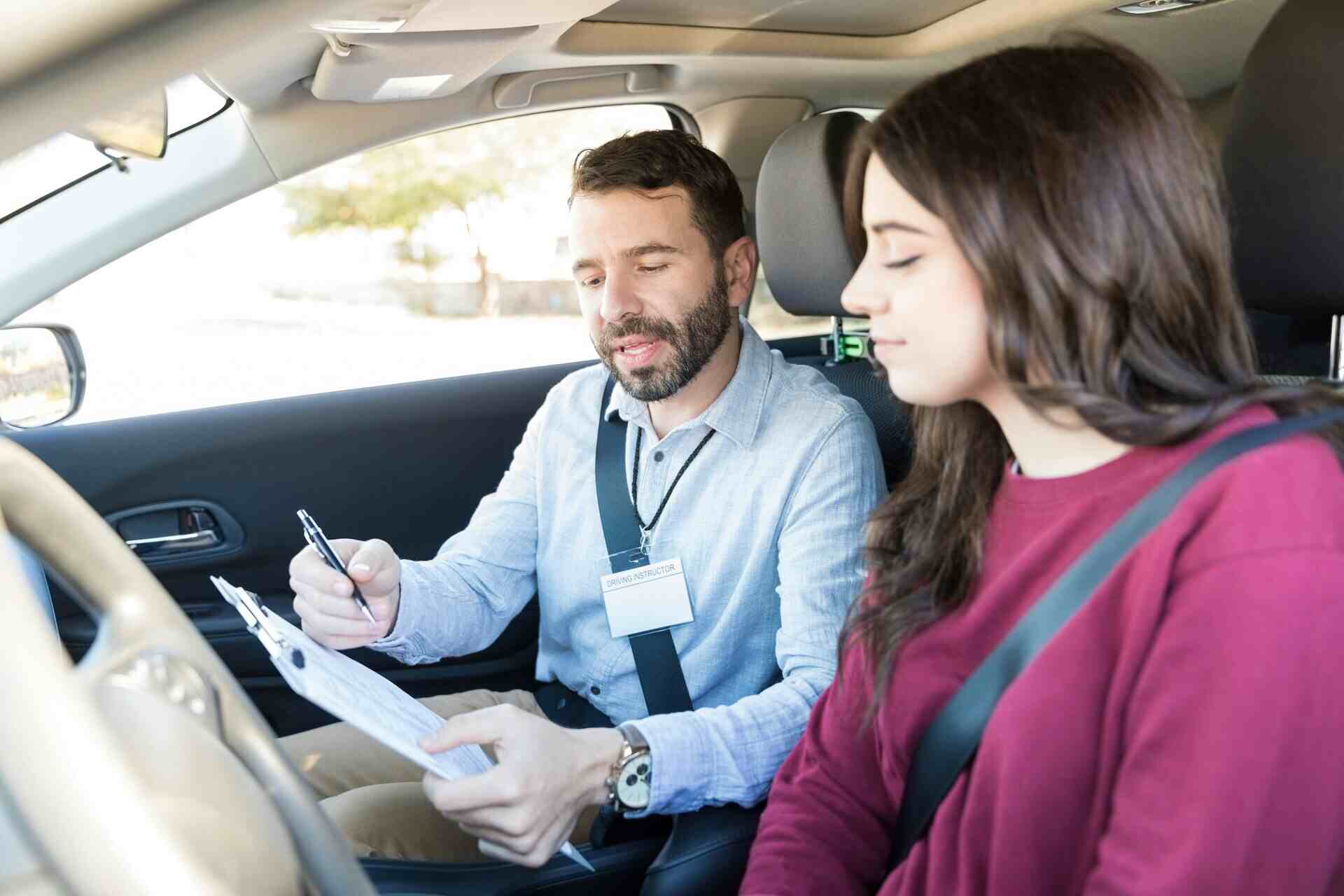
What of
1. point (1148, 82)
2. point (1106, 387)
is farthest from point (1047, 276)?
point (1148, 82)

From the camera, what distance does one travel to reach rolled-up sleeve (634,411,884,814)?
1.46 m

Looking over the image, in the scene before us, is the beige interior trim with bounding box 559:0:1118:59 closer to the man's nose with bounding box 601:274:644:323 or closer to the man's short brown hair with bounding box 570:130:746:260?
the man's short brown hair with bounding box 570:130:746:260

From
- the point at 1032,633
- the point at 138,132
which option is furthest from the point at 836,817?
the point at 138,132

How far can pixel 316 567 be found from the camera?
5.32ft

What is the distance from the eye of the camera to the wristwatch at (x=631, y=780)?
143 cm

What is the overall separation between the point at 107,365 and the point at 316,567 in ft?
3.05

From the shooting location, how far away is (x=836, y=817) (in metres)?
1.31

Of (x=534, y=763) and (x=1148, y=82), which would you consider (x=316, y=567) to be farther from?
(x=1148, y=82)

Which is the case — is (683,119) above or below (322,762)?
above

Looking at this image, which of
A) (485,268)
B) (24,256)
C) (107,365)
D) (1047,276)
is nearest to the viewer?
(1047,276)

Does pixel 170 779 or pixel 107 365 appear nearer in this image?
pixel 170 779

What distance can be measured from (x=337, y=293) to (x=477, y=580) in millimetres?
2410

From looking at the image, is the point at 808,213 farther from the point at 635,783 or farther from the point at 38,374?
the point at 38,374

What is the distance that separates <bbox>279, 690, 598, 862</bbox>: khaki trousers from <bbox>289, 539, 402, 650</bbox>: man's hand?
6.3 inches
